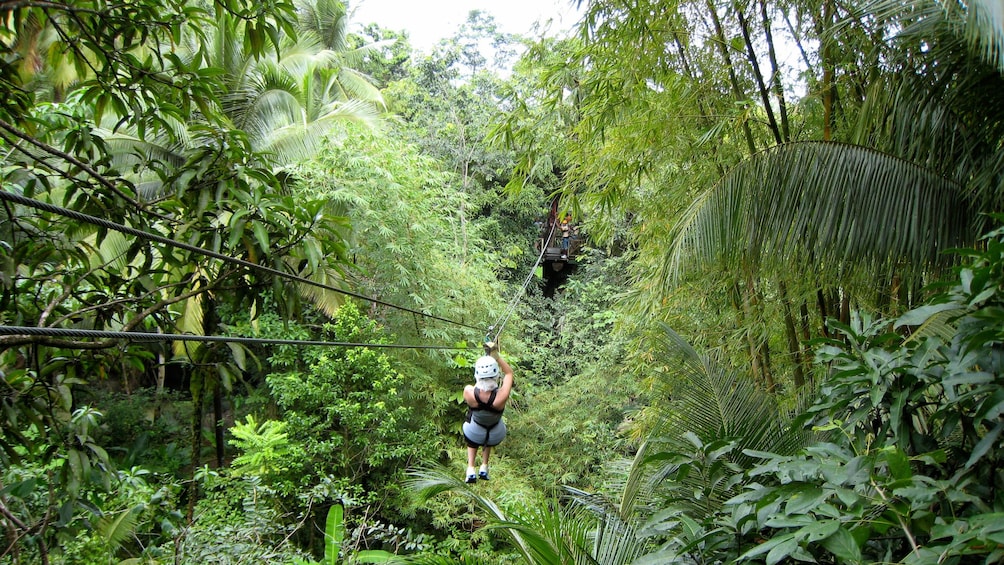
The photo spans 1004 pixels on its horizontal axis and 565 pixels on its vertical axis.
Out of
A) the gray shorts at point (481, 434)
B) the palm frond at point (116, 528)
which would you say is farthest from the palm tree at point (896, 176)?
the palm frond at point (116, 528)

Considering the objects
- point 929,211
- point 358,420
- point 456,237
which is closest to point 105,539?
point 358,420

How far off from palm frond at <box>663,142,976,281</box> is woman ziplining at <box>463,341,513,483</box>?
4.35ft

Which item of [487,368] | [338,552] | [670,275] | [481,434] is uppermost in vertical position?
[670,275]

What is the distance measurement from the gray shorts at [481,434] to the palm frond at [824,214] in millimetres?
1739

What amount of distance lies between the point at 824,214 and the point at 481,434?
2352 millimetres

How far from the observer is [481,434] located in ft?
12.7

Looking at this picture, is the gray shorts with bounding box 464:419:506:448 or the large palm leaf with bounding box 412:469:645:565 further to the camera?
the gray shorts with bounding box 464:419:506:448

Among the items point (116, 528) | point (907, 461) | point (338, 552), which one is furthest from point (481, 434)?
point (907, 461)

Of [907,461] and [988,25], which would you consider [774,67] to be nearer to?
[988,25]

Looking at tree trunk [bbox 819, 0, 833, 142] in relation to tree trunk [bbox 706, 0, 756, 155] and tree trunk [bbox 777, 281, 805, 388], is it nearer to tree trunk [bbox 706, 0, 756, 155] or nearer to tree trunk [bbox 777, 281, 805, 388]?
tree trunk [bbox 706, 0, 756, 155]

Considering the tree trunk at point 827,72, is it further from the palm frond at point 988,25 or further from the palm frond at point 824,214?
the palm frond at point 988,25

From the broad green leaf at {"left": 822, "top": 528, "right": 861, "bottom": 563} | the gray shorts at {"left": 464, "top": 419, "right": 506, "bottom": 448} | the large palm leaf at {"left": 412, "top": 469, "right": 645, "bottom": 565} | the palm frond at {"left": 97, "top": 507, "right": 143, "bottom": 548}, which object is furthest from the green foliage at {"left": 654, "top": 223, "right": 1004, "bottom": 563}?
the palm frond at {"left": 97, "top": 507, "right": 143, "bottom": 548}

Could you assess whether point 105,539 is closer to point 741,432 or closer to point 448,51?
point 741,432

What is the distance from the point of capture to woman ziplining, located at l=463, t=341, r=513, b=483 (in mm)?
3592
